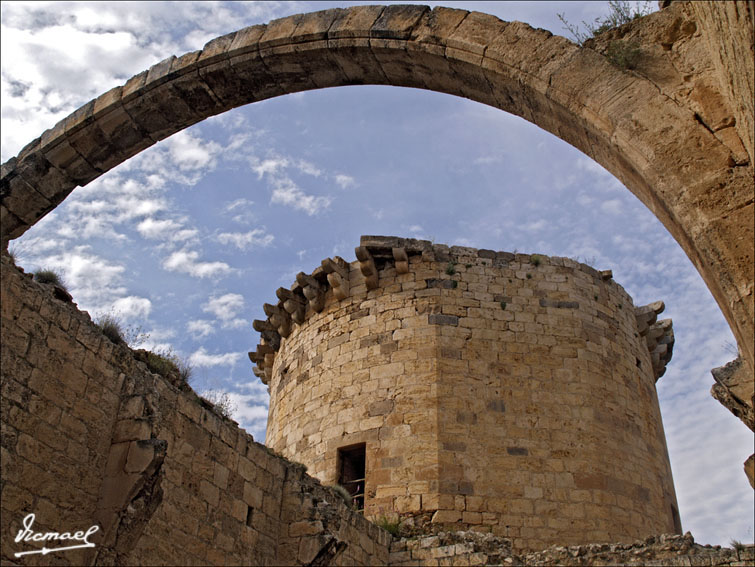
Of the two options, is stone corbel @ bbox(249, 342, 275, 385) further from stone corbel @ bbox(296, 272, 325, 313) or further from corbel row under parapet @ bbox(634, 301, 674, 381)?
corbel row under parapet @ bbox(634, 301, 674, 381)

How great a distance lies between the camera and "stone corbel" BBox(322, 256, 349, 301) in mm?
11758

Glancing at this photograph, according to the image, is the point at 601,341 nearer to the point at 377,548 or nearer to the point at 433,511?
the point at 433,511

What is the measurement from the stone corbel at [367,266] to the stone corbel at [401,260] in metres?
0.39

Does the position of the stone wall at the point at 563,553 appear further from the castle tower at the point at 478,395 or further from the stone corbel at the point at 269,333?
the stone corbel at the point at 269,333

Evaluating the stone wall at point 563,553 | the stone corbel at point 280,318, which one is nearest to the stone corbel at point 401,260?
the stone corbel at point 280,318

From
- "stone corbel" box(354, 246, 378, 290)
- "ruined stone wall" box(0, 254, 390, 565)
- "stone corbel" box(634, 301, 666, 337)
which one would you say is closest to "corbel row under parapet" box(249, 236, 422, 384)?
"stone corbel" box(354, 246, 378, 290)

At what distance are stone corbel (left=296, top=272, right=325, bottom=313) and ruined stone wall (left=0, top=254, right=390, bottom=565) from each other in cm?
→ 499

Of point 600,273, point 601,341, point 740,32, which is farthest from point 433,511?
point 740,32

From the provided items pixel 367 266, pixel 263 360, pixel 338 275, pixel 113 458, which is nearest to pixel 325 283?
pixel 338 275

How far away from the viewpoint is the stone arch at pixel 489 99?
278 cm

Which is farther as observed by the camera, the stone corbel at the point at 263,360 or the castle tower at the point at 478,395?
the stone corbel at the point at 263,360

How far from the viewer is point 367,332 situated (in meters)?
11.2

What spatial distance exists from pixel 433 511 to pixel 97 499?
16.3 feet

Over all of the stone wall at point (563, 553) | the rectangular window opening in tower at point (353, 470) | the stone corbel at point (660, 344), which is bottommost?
the stone wall at point (563, 553)
